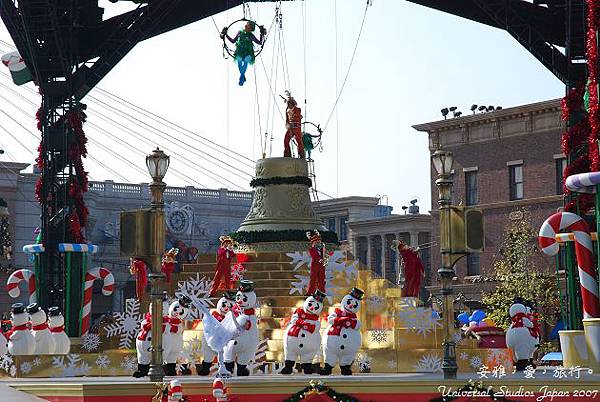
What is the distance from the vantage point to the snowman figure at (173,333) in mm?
24359

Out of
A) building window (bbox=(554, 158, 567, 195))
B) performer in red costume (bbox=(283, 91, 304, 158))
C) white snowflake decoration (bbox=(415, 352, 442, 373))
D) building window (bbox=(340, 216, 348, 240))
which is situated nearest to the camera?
white snowflake decoration (bbox=(415, 352, 442, 373))

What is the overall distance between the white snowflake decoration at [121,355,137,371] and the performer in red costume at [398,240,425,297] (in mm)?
6021

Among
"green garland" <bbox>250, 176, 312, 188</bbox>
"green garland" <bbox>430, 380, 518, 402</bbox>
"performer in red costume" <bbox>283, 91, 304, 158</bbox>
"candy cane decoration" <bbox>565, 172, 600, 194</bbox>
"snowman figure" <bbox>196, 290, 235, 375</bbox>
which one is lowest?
"green garland" <bbox>430, 380, 518, 402</bbox>

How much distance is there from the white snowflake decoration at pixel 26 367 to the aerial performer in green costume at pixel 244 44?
781 cm

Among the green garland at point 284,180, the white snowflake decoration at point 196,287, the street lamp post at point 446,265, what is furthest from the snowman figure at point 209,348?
the green garland at point 284,180

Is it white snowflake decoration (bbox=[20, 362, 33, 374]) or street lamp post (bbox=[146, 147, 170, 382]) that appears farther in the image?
white snowflake decoration (bbox=[20, 362, 33, 374])

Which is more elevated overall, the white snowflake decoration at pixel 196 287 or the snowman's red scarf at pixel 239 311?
the white snowflake decoration at pixel 196 287

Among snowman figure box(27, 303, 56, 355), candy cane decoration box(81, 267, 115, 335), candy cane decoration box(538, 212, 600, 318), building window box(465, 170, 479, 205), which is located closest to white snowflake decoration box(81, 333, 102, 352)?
candy cane decoration box(81, 267, 115, 335)

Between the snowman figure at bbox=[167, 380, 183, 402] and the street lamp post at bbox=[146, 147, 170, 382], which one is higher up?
the street lamp post at bbox=[146, 147, 170, 382]

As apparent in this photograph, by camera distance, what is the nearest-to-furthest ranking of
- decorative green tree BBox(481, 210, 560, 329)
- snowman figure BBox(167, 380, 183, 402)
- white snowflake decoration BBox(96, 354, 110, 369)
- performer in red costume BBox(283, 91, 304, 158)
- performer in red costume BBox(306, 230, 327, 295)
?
snowman figure BBox(167, 380, 183, 402), white snowflake decoration BBox(96, 354, 110, 369), performer in red costume BBox(306, 230, 327, 295), performer in red costume BBox(283, 91, 304, 158), decorative green tree BBox(481, 210, 560, 329)

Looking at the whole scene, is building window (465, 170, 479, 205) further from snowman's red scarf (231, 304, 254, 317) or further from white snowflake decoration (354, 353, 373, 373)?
snowman's red scarf (231, 304, 254, 317)

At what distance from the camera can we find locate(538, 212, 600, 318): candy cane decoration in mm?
24531

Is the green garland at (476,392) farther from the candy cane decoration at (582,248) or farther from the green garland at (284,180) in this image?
the green garland at (284,180)

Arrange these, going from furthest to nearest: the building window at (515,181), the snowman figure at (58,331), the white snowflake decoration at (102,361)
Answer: the building window at (515,181), the snowman figure at (58,331), the white snowflake decoration at (102,361)
